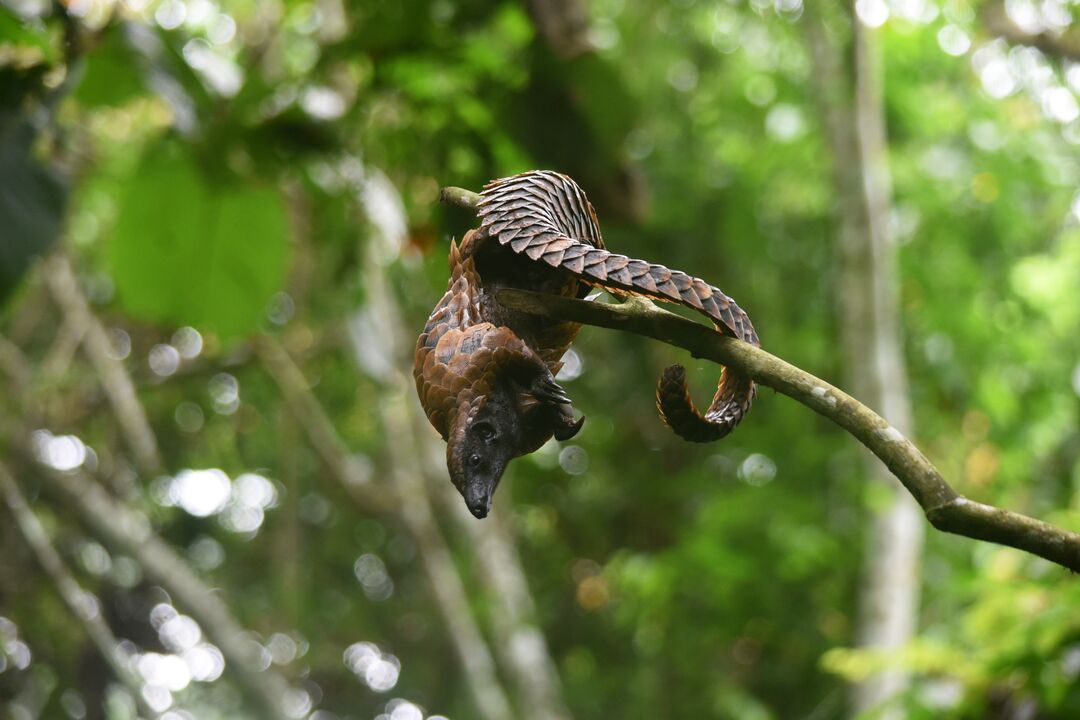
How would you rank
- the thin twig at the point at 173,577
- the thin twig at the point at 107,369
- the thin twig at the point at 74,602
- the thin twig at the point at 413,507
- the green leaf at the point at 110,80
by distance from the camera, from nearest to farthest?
the thin twig at the point at 74,602, the green leaf at the point at 110,80, the thin twig at the point at 107,369, the thin twig at the point at 173,577, the thin twig at the point at 413,507

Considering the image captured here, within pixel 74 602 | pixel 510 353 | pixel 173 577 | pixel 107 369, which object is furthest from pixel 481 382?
pixel 173 577

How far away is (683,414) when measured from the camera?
55cm

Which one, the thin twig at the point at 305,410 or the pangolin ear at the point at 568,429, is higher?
the thin twig at the point at 305,410

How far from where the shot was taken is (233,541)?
572 cm

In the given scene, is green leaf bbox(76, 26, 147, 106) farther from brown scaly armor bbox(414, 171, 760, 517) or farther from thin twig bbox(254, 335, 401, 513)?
brown scaly armor bbox(414, 171, 760, 517)

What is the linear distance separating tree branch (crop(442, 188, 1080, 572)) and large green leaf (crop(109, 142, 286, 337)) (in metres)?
1.69

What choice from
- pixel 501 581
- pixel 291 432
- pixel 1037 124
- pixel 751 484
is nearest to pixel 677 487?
pixel 751 484

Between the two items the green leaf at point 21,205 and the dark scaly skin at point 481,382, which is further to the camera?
the green leaf at point 21,205

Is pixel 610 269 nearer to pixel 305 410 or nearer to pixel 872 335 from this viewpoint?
pixel 872 335

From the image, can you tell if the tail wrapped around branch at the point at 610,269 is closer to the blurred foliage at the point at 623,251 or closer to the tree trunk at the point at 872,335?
the blurred foliage at the point at 623,251

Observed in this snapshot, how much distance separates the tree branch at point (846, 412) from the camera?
1.42ft

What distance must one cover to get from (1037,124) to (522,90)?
3.04 metres

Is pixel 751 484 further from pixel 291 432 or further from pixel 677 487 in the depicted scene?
pixel 291 432

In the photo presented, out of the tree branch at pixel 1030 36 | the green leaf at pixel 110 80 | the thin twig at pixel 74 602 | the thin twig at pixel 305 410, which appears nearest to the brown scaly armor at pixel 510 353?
the thin twig at pixel 74 602
